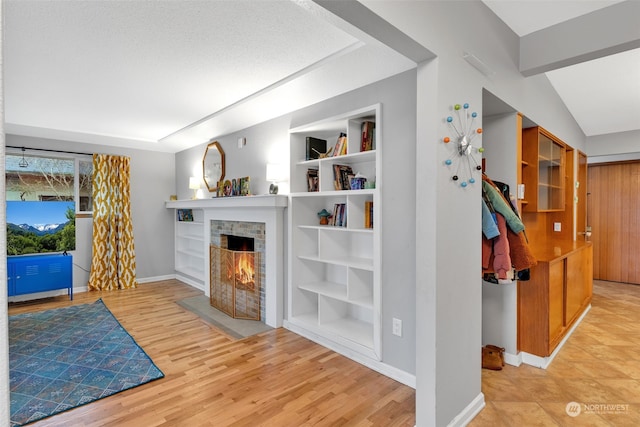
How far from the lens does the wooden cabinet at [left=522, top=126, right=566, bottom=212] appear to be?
9.61ft

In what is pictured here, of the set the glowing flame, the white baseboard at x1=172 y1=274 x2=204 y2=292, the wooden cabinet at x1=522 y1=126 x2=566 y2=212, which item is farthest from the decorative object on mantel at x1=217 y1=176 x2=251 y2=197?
the wooden cabinet at x1=522 y1=126 x2=566 y2=212

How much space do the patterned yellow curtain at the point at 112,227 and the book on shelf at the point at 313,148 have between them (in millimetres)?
3657

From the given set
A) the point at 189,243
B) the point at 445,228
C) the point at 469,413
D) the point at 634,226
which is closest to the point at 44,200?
the point at 189,243

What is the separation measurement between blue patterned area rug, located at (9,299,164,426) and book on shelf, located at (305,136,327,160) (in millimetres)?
2302

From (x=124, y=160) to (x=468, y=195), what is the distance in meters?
5.36

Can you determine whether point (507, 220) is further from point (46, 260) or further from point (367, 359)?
point (46, 260)

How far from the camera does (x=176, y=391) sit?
224cm

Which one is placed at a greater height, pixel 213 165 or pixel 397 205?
pixel 213 165

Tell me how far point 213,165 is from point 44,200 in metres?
2.52

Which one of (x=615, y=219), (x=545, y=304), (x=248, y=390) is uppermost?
(x=615, y=219)

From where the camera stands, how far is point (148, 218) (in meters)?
5.60

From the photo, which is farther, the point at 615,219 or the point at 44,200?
the point at 615,219

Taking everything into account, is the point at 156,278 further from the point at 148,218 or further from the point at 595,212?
the point at 595,212

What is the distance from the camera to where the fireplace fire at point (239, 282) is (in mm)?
3664
